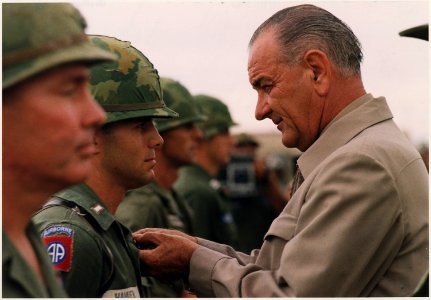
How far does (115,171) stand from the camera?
152 inches

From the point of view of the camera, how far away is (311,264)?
10.7 feet

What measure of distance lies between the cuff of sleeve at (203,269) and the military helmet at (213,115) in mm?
6296

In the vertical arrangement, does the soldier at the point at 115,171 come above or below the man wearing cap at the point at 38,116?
below

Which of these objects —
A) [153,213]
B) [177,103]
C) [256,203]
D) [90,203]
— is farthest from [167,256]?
[256,203]

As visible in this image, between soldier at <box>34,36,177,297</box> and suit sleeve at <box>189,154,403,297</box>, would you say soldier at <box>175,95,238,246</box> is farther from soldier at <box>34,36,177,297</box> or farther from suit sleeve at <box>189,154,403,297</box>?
suit sleeve at <box>189,154,403,297</box>

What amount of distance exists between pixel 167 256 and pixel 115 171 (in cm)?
47

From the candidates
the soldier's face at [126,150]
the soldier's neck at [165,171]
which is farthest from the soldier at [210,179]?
the soldier's face at [126,150]

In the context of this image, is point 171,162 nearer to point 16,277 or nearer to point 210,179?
point 210,179

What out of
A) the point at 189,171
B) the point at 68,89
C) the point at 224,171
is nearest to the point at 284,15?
the point at 68,89

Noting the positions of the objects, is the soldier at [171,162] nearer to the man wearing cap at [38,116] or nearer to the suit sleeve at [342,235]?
the suit sleeve at [342,235]

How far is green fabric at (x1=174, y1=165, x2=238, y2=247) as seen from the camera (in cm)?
863

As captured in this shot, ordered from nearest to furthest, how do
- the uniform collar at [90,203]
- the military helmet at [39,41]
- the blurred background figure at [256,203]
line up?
the military helmet at [39,41], the uniform collar at [90,203], the blurred background figure at [256,203]

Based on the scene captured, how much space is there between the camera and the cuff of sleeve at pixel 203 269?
369cm

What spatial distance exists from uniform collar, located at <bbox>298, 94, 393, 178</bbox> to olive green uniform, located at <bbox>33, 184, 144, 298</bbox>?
90cm
